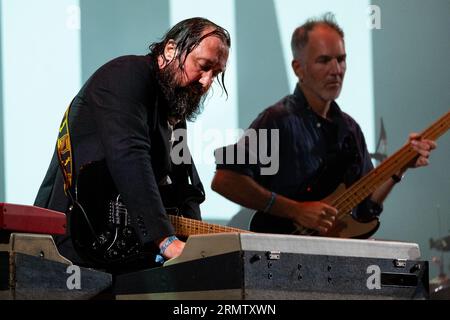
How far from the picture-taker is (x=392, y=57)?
4.07m

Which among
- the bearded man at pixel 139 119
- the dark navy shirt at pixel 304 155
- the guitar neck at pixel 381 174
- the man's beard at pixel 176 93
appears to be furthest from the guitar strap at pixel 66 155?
the guitar neck at pixel 381 174

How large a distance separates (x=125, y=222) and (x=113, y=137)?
29 cm

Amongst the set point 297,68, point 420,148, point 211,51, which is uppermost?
point 297,68

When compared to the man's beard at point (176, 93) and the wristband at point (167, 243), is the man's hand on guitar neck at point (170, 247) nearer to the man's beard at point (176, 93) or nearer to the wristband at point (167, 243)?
the wristband at point (167, 243)

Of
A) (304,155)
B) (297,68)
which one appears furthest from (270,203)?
(297,68)

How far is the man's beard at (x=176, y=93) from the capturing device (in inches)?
112

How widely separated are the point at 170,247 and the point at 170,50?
65 centimetres

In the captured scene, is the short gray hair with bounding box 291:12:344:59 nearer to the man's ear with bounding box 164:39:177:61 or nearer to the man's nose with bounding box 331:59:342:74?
the man's nose with bounding box 331:59:342:74

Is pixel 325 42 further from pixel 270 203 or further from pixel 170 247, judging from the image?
pixel 170 247

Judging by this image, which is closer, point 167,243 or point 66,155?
point 167,243

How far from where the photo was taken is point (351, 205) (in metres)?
3.84

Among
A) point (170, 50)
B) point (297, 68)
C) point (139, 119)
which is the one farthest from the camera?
point (297, 68)
